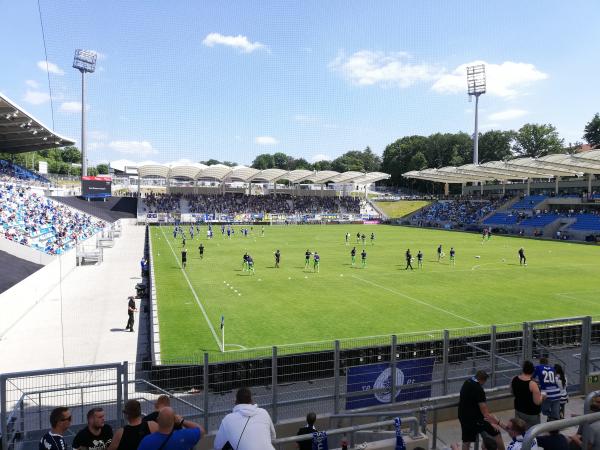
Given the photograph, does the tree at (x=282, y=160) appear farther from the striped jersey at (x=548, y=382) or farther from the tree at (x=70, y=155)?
the striped jersey at (x=548, y=382)

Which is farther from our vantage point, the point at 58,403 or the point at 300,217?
the point at 300,217

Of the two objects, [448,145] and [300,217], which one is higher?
[448,145]

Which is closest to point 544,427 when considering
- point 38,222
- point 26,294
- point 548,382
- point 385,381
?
point 548,382

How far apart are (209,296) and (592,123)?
99954 millimetres

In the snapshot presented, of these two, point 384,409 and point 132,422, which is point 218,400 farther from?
point 132,422

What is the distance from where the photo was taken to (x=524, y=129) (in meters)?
110

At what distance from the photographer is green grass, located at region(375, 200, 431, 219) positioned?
294 ft

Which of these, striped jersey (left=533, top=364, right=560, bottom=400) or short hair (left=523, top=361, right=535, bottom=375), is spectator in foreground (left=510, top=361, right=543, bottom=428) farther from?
Answer: striped jersey (left=533, top=364, right=560, bottom=400)

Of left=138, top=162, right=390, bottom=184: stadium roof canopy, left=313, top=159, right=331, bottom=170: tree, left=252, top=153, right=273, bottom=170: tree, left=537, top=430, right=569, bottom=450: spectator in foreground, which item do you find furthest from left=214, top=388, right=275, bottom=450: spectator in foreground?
left=252, top=153, right=273, bottom=170: tree

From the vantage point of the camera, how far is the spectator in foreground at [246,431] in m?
4.40

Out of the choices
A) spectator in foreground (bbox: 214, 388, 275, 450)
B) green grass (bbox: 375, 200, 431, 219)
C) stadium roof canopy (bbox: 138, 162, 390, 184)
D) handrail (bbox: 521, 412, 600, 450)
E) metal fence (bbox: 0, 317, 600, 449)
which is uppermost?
stadium roof canopy (bbox: 138, 162, 390, 184)

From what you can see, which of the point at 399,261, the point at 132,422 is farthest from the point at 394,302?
the point at 132,422

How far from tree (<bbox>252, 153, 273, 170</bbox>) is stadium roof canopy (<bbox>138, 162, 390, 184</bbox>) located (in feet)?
338

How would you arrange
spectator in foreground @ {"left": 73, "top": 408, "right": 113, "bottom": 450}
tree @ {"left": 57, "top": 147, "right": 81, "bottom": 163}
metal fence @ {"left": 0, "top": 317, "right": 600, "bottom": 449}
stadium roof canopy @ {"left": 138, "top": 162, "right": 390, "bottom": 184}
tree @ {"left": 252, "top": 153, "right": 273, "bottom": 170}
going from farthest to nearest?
tree @ {"left": 252, "top": 153, "right": 273, "bottom": 170}
tree @ {"left": 57, "top": 147, "right": 81, "bottom": 163}
stadium roof canopy @ {"left": 138, "top": 162, "right": 390, "bottom": 184}
metal fence @ {"left": 0, "top": 317, "right": 600, "bottom": 449}
spectator in foreground @ {"left": 73, "top": 408, "right": 113, "bottom": 450}
